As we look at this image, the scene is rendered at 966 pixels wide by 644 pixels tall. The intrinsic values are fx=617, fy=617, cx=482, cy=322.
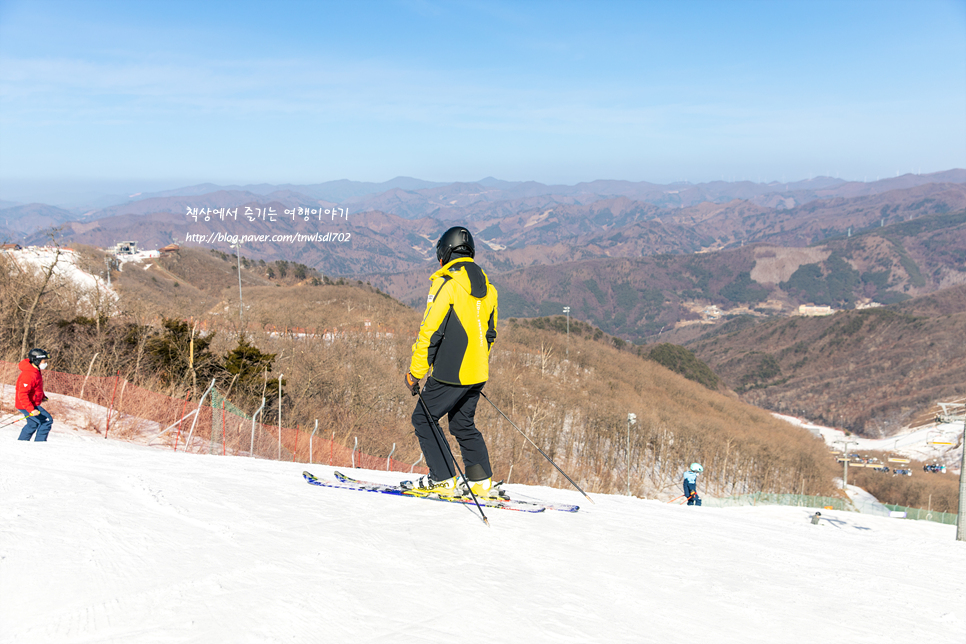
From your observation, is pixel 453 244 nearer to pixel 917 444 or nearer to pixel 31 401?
pixel 31 401

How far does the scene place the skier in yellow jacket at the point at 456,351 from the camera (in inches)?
210

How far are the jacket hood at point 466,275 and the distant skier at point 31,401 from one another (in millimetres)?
7189

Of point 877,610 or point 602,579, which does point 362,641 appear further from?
point 877,610

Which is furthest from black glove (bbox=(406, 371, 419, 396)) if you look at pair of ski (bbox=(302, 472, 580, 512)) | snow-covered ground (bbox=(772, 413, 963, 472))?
snow-covered ground (bbox=(772, 413, 963, 472))

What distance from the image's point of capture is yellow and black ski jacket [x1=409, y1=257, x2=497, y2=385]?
531cm

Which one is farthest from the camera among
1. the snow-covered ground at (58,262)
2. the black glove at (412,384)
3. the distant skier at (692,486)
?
the snow-covered ground at (58,262)

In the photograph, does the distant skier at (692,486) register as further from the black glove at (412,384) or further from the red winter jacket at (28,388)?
the red winter jacket at (28,388)

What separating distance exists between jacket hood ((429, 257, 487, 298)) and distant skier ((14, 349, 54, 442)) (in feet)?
23.6

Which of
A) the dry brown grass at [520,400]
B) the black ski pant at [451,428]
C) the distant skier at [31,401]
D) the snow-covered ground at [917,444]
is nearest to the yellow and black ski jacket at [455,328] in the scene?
the black ski pant at [451,428]

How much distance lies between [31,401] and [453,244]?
7382mm

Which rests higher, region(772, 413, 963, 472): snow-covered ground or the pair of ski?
the pair of ski

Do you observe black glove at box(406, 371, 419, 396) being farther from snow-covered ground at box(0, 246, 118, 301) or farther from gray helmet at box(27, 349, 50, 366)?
snow-covered ground at box(0, 246, 118, 301)

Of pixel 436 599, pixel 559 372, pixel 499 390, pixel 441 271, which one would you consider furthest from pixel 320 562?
pixel 559 372

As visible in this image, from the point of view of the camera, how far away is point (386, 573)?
11.5 feet
